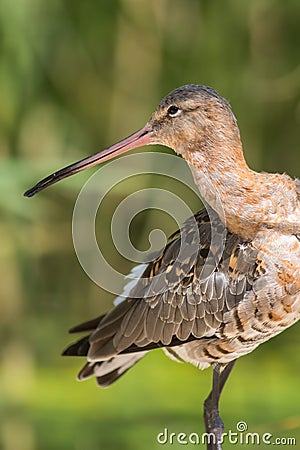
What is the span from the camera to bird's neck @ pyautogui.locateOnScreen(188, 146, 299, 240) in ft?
13.0

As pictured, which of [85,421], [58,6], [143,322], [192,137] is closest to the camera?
[192,137]

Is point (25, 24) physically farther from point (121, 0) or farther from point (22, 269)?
point (22, 269)

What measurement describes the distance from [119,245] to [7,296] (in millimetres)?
794

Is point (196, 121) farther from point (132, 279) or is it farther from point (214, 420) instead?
point (214, 420)

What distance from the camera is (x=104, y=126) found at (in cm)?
722

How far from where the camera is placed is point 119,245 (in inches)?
268

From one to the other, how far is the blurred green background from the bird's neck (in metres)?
2.34

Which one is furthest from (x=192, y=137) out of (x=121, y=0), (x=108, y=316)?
(x=121, y=0)

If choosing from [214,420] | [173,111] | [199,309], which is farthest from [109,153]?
[214,420]

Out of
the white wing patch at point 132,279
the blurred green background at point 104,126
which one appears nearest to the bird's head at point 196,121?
the white wing patch at point 132,279

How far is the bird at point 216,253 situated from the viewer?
13.0 feet

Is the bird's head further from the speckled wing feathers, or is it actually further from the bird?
the speckled wing feathers

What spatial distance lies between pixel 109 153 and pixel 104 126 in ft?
10.1

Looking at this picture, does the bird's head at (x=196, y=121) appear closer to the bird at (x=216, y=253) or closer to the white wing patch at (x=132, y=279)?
the bird at (x=216, y=253)
